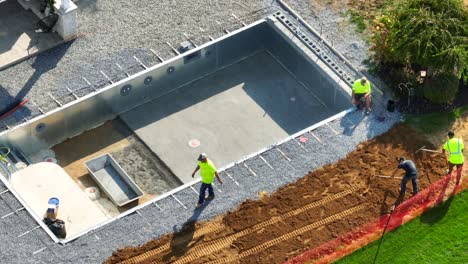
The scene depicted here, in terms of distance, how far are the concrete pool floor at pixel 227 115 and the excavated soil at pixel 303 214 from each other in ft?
11.4

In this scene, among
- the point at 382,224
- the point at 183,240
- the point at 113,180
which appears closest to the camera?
the point at 183,240

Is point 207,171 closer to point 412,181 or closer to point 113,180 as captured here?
point 113,180

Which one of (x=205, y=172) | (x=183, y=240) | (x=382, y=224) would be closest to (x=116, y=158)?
(x=205, y=172)

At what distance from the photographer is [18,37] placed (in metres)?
39.1

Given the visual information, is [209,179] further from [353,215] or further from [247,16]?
[247,16]

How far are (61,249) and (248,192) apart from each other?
6183 mm

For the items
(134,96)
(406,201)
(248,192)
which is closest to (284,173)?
(248,192)

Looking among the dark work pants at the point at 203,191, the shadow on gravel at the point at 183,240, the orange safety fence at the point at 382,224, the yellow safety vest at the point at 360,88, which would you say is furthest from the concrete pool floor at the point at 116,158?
the yellow safety vest at the point at 360,88

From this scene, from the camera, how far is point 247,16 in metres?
40.4

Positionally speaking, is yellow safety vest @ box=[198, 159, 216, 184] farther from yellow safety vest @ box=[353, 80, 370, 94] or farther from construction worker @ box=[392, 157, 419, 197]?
yellow safety vest @ box=[353, 80, 370, 94]

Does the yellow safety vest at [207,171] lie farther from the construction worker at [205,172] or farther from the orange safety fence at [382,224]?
the orange safety fence at [382,224]

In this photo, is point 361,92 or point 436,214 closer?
point 436,214

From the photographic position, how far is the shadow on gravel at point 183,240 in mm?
32406

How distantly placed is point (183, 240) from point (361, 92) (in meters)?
8.45
